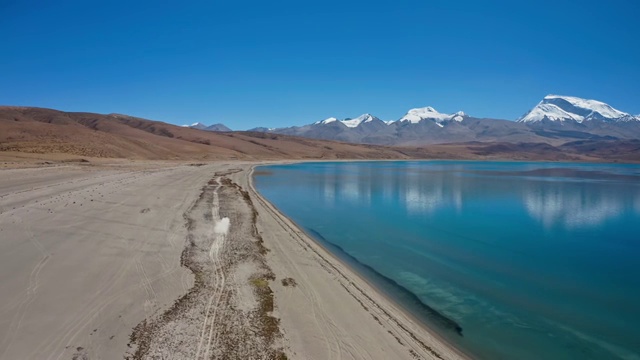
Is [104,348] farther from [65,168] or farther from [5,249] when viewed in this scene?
[65,168]

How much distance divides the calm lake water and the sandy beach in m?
1.85

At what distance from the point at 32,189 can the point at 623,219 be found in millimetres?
41633

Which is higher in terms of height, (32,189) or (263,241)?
(32,189)

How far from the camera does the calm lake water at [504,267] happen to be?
9.64m

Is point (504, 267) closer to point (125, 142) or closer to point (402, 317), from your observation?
point (402, 317)

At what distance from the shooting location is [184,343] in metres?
6.98

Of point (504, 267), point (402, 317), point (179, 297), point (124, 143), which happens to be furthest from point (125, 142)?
point (402, 317)

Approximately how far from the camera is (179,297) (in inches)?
358

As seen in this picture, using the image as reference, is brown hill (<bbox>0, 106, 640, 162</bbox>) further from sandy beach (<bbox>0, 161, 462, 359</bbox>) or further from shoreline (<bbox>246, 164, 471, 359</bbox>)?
shoreline (<bbox>246, 164, 471, 359</bbox>)

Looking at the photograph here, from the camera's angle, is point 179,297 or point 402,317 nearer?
point 179,297

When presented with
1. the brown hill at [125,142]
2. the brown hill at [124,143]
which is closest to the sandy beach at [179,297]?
the brown hill at [124,143]

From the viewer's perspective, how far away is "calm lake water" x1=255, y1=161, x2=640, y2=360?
9.64 meters

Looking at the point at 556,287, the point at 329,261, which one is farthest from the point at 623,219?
the point at 329,261

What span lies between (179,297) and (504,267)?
12.7m
